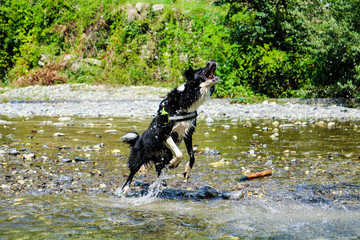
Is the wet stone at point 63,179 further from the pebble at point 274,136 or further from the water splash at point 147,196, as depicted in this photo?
the pebble at point 274,136

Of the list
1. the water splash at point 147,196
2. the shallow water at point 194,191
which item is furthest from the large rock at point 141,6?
the water splash at point 147,196

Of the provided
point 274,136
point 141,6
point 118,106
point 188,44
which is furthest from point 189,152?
point 141,6

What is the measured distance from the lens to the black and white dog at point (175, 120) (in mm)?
4672

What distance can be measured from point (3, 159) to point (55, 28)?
16.9m

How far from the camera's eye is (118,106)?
46.0ft

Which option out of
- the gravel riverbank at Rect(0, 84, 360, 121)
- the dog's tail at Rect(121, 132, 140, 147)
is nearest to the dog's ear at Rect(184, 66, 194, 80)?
the dog's tail at Rect(121, 132, 140, 147)

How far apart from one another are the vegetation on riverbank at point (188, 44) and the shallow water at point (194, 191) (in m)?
5.87

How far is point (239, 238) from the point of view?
3.35 m

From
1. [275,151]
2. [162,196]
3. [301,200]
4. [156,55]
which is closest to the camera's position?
[301,200]

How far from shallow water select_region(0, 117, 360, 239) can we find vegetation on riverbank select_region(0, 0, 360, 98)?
587cm

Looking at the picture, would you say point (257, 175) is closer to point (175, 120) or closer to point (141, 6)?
point (175, 120)

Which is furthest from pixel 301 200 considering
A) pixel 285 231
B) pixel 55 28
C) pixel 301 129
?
pixel 55 28

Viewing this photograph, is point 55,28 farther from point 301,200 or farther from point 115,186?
point 301,200

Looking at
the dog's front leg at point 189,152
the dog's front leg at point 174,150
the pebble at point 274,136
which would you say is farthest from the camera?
the pebble at point 274,136
